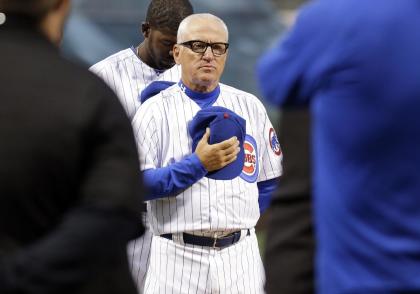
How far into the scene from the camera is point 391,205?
10.1 ft

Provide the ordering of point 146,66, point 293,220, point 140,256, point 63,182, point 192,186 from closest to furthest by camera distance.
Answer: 1. point 63,182
2. point 293,220
3. point 192,186
4. point 140,256
5. point 146,66

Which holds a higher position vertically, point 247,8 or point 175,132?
A: point 247,8

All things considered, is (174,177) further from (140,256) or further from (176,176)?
(140,256)

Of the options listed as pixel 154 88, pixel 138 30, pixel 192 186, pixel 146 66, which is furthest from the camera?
pixel 138 30

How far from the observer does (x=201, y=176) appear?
19.4 ft

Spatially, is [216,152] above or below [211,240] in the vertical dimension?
above

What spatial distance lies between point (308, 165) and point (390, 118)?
277mm

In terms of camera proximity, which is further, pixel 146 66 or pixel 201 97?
pixel 146 66

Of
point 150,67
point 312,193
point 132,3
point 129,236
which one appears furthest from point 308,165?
point 132,3

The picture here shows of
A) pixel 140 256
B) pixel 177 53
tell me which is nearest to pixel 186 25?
pixel 177 53

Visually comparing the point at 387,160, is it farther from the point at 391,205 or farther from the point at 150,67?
the point at 150,67

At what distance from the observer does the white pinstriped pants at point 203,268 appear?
6082 millimetres

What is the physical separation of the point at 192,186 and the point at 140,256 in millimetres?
983

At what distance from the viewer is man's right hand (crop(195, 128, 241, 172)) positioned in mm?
5902
